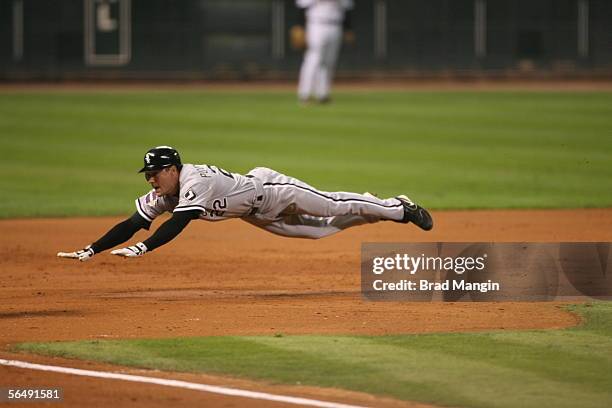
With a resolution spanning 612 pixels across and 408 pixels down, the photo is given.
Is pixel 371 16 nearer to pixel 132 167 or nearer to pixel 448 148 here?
pixel 448 148

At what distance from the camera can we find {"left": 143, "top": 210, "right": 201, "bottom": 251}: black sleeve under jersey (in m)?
7.60

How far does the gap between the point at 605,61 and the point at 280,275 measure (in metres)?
23.1

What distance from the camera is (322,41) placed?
933 inches

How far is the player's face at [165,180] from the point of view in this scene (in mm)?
7812

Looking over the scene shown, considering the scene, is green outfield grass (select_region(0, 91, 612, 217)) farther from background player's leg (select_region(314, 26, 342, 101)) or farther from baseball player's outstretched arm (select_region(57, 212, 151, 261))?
baseball player's outstretched arm (select_region(57, 212, 151, 261))

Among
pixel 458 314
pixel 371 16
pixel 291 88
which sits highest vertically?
pixel 371 16

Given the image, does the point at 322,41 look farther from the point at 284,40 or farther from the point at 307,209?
the point at 307,209

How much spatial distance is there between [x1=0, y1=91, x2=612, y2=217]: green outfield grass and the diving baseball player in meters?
5.15

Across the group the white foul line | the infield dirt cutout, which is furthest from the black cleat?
the white foul line

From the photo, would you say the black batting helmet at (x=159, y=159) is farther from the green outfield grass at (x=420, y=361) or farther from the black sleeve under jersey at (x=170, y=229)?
the green outfield grass at (x=420, y=361)

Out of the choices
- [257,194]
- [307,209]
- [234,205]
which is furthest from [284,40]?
[234,205]

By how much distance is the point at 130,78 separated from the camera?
30625 mm

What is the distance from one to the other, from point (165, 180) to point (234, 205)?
51 centimetres

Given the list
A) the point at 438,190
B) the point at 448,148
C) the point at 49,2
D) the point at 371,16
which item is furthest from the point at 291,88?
the point at 438,190
